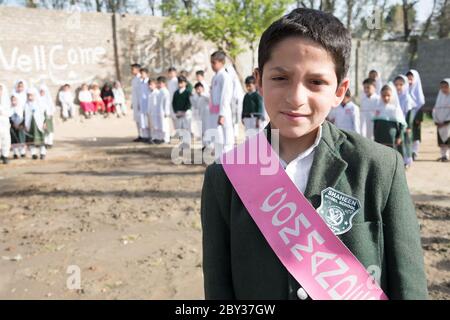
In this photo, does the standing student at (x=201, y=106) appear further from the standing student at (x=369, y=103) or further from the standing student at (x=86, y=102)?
the standing student at (x=86, y=102)

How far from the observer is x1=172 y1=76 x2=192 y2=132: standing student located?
9062 mm

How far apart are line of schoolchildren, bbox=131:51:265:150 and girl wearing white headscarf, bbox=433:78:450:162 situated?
3.05 meters

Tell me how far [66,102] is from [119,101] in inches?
72.8

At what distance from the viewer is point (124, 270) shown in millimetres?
3406

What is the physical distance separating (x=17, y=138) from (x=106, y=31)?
9.07 meters

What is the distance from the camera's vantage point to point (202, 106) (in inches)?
337

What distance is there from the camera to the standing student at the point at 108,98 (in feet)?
49.8

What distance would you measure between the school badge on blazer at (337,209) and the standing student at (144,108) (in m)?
9.22

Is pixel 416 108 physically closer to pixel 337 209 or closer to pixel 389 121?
pixel 389 121

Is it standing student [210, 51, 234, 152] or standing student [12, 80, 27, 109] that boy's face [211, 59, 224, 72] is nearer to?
standing student [210, 51, 234, 152]

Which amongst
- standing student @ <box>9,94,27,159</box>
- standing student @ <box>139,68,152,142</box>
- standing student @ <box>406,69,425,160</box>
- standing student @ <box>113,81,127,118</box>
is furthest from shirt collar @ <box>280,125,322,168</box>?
standing student @ <box>113,81,127,118</box>

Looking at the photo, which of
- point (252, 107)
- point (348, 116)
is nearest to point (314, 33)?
point (348, 116)
